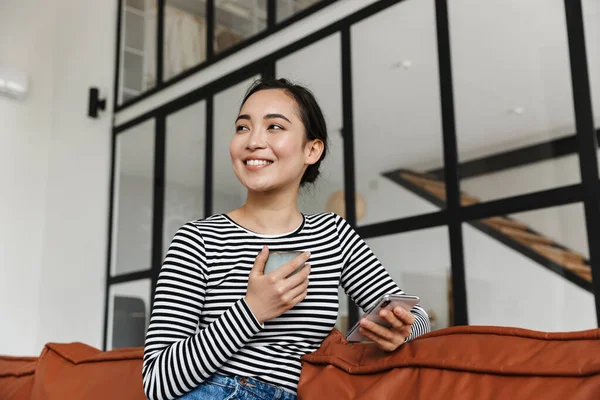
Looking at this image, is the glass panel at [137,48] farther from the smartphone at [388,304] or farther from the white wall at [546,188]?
the smartphone at [388,304]

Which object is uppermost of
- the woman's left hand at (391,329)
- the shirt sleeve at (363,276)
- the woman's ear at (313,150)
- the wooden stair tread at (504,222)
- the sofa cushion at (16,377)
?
the woman's ear at (313,150)

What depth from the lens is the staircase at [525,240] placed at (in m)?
1.95

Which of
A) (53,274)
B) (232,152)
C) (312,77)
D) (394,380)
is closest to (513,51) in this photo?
(312,77)

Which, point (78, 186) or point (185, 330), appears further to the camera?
point (78, 186)

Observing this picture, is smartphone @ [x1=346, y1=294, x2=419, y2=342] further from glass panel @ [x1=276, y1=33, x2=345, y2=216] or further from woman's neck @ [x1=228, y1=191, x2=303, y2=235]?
glass panel @ [x1=276, y1=33, x2=345, y2=216]

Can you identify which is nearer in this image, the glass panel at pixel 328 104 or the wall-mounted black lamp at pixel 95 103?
the glass panel at pixel 328 104

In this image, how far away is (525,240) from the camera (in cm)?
197

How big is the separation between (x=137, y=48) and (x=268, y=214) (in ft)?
9.96

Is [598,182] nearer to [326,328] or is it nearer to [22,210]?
[326,328]

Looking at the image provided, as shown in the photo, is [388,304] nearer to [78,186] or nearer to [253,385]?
[253,385]

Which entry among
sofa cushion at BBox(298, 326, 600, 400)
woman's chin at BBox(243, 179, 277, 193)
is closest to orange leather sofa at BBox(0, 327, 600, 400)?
sofa cushion at BBox(298, 326, 600, 400)

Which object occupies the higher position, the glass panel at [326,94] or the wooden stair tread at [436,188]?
the glass panel at [326,94]

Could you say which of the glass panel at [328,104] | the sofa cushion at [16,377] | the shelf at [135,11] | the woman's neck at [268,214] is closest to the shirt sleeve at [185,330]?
the woman's neck at [268,214]

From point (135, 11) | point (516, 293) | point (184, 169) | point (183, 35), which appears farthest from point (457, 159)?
point (135, 11)
